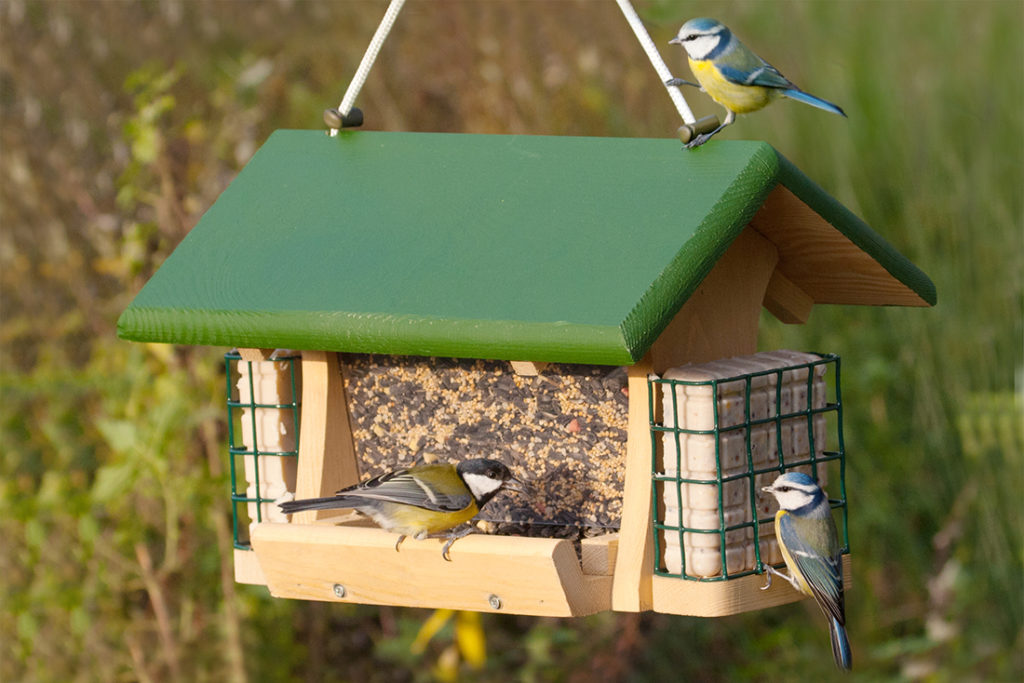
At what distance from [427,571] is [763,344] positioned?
3237mm

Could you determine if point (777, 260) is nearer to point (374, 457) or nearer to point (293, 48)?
point (374, 457)

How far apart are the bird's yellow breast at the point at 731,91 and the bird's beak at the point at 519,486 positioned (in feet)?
3.43

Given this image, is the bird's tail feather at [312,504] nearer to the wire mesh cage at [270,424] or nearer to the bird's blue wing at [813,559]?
the wire mesh cage at [270,424]

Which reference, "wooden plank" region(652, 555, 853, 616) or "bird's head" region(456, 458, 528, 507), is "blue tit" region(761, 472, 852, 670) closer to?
"wooden plank" region(652, 555, 853, 616)

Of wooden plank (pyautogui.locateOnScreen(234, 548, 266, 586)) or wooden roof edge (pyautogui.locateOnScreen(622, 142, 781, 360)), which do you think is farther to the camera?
wooden plank (pyautogui.locateOnScreen(234, 548, 266, 586))

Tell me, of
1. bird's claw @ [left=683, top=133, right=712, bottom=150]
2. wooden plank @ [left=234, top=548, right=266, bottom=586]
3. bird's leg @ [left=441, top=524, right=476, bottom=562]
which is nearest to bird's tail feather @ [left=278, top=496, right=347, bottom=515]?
bird's leg @ [left=441, top=524, right=476, bottom=562]

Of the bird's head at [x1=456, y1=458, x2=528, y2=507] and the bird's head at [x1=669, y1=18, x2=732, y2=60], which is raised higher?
the bird's head at [x1=669, y1=18, x2=732, y2=60]

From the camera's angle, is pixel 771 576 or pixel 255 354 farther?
pixel 255 354

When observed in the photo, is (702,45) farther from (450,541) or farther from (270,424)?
(270,424)

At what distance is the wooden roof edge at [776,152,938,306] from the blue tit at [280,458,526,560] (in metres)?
0.96

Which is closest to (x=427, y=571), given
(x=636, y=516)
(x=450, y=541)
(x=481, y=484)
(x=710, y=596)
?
(x=450, y=541)

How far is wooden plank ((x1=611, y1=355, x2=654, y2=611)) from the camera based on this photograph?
3.54m

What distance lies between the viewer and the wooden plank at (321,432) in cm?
398

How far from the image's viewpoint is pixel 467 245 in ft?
11.8
